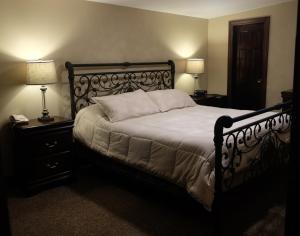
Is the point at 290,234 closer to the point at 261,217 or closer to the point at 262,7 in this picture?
the point at 261,217

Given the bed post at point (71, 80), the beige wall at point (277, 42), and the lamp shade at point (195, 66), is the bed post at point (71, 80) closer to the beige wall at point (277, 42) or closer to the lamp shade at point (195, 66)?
the lamp shade at point (195, 66)

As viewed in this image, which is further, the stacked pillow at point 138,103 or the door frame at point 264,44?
the door frame at point 264,44

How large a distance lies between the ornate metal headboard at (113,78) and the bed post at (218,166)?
2.18 metres

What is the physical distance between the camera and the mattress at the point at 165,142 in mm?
2201

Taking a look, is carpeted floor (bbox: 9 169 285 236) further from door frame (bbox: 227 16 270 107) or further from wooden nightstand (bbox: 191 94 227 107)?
door frame (bbox: 227 16 270 107)

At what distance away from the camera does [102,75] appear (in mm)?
3947

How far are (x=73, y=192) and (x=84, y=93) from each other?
1332 mm

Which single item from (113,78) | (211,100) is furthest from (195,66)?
(113,78)

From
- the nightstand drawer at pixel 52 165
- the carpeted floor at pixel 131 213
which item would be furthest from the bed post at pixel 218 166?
the nightstand drawer at pixel 52 165

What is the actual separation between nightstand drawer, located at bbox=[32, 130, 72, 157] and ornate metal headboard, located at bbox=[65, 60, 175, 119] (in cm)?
55

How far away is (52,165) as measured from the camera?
10.3ft

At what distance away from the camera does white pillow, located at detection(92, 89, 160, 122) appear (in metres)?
3.28

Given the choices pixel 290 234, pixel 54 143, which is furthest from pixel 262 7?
pixel 290 234

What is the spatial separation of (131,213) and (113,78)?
81.5 inches
